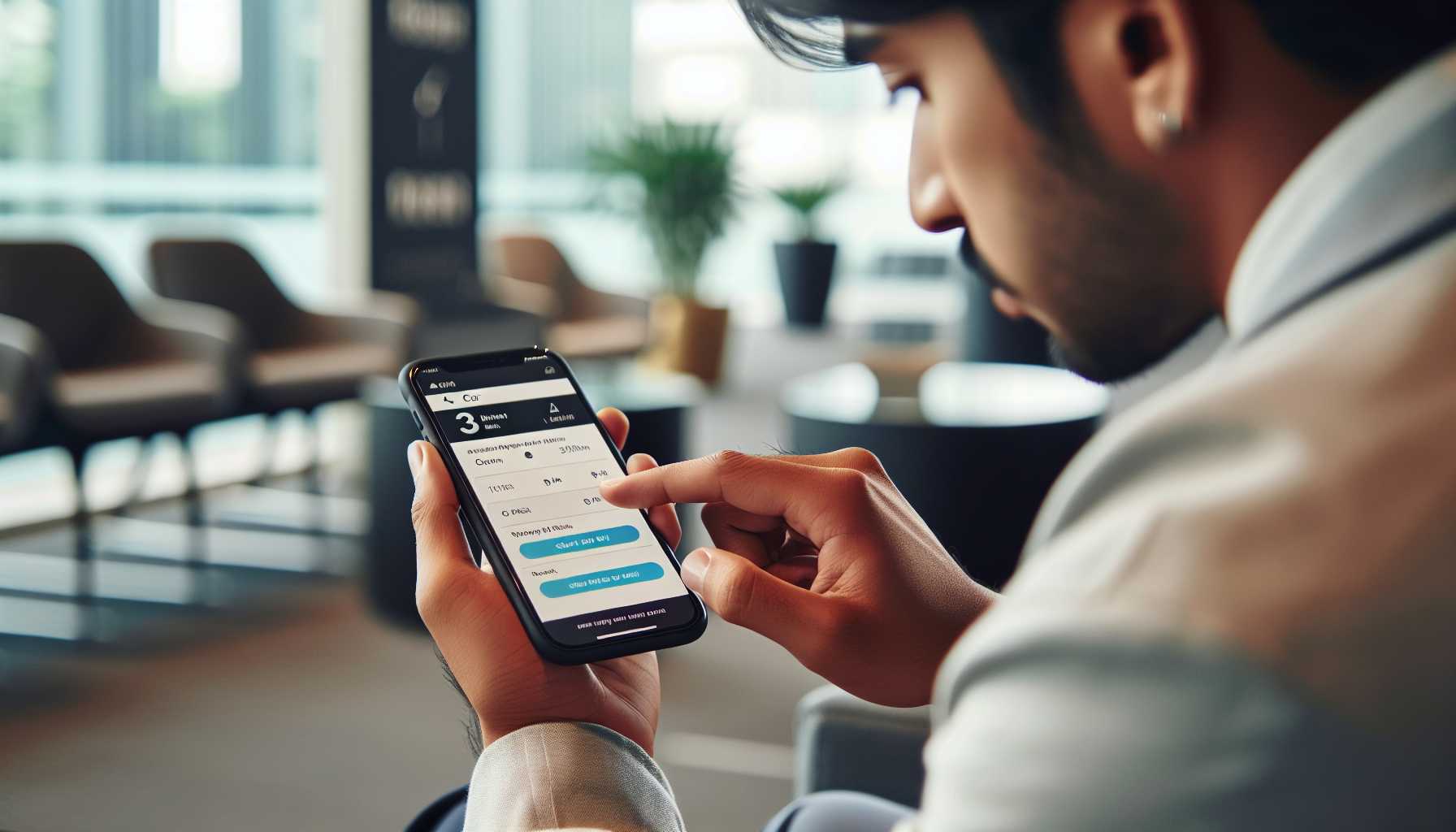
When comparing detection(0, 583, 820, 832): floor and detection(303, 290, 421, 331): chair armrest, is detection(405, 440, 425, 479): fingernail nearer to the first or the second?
detection(0, 583, 820, 832): floor

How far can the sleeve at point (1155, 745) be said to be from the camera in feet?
1.12

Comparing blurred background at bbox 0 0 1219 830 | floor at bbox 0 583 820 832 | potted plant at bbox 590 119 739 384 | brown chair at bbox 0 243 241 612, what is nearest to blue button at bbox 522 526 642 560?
blurred background at bbox 0 0 1219 830

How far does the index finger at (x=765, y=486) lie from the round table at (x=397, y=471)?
82.0 inches

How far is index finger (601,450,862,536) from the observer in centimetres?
85

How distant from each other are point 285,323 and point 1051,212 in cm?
441

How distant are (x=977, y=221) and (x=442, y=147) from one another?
207 inches

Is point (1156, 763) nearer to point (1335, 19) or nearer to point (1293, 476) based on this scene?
point (1293, 476)

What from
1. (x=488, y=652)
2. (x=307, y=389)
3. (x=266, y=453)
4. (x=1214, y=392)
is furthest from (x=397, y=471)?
(x=1214, y=392)

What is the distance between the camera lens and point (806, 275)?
33.3 ft

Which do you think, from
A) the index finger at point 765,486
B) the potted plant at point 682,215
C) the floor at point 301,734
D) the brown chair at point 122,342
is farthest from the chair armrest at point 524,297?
the index finger at point 765,486

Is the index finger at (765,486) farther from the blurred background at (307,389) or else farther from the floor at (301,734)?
the floor at (301,734)

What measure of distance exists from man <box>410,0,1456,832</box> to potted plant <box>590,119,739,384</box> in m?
6.89

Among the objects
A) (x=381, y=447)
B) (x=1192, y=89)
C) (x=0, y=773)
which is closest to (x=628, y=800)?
(x=1192, y=89)

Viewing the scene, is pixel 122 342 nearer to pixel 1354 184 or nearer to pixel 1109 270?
pixel 1109 270
